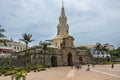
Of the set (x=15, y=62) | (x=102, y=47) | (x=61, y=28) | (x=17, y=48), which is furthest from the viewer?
(x=102, y=47)

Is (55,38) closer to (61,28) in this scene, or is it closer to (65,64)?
(61,28)

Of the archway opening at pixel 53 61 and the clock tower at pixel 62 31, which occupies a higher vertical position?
the clock tower at pixel 62 31

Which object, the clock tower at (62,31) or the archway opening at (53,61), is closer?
the archway opening at (53,61)

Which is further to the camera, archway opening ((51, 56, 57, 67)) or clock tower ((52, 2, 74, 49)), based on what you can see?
clock tower ((52, 2, 74, 49))

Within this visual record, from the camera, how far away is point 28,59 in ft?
216

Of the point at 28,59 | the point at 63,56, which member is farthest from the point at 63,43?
the point at 28,59

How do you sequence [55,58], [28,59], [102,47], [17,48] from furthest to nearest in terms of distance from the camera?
[102,47] < [17,48] < [55,58] < [28,59]

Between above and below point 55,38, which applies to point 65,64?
below

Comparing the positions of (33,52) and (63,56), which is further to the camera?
(63,56)

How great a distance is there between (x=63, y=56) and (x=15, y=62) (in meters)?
18.9

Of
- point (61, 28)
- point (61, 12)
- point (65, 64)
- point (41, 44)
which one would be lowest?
point (65, 64)

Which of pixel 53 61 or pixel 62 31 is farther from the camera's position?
pixel 62 31

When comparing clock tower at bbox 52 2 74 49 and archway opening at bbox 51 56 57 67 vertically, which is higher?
clock tower at bbox 52 2 74 49

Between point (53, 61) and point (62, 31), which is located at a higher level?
point (62, 31)
